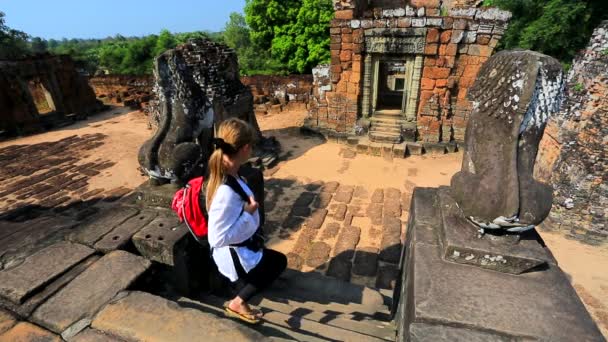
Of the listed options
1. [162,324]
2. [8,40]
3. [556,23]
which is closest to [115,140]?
[162,324]

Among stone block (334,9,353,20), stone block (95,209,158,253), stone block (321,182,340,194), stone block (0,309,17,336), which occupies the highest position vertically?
stone block (334,9,353,20)

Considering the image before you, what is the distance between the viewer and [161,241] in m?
2.45

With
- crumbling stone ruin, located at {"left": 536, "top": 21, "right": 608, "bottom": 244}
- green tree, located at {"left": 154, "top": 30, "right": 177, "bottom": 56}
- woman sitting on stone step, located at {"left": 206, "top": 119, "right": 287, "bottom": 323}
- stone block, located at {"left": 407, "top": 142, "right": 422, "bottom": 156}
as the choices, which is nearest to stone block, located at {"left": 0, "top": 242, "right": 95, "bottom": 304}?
woman sitting on stone step, located at {"left": 206, "top": 119, "right": 287, "bottom": 323}

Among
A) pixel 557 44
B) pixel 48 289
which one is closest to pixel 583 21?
pixel 557 44

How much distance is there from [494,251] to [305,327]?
1.47 m

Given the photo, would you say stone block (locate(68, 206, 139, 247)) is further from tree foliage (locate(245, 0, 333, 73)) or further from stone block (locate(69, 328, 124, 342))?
tree foliage (locate(245, 0, 333, 73))

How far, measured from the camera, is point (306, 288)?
3.40 meters

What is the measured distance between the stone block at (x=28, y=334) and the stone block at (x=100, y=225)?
714 millimetres

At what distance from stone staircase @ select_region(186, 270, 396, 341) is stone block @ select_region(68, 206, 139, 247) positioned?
945 millimetres

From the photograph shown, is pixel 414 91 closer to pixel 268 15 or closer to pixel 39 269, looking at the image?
pixel 39 269

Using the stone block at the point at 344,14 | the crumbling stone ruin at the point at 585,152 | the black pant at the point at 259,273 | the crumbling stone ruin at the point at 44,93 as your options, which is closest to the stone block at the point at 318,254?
the black pant at the point at 259,273

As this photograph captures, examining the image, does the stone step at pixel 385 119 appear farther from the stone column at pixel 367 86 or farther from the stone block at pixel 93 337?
the stone block at pixel 93 337

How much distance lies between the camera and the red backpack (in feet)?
7.12

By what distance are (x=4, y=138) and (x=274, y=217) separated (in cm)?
1219
